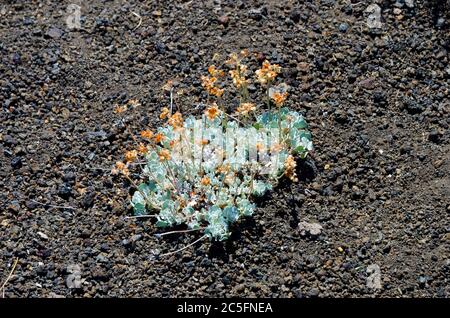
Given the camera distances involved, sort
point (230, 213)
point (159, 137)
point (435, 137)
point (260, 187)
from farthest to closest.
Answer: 1. point (435, 137)
2. point (260, 187)
3. point (230, 213)
4. point (159, 137)

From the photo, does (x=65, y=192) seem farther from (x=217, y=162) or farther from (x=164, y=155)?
(x=217, y=162)

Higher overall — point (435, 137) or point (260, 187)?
point (435, 137)

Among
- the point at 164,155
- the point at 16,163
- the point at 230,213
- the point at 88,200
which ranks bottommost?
the point at 230,213

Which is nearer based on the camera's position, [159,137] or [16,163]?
[159,137]

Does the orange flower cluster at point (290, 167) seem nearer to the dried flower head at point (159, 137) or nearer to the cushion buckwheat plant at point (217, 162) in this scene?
the cushion buckwheat plant at point (217, 162)

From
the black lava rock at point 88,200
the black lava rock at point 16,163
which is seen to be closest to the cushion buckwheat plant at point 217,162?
the black lava rock at point 88,200

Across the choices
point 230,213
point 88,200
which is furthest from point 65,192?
point 230,213
